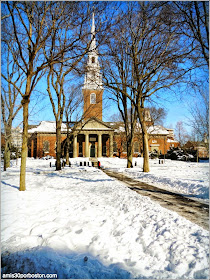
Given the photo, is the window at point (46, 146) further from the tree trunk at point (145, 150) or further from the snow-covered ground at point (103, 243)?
the snow-covered ground at point (103, 243)

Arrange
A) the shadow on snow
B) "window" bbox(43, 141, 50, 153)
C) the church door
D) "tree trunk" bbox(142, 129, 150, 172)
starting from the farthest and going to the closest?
the church door
"window" bbox(43, 141, 50, 153)
"tree trunk" bbox(142, 129, 150, 172)
the shadow on snow

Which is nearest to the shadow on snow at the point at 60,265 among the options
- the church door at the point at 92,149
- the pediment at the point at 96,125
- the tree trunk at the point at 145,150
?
the tree trunk at the point at 145,150

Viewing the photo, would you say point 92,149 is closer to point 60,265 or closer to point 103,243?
point 103,243

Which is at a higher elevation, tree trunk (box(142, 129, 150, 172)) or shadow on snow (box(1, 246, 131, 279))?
tree trunk (box(142, 129, 150, 172))

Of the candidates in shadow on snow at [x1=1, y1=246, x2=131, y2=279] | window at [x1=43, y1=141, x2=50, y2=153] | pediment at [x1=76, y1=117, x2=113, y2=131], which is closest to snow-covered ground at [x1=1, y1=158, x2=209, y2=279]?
shadow on snow at [x1=1, y1=246, x2=131, y2=279]

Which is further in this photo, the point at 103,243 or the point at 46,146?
the point at 46,146

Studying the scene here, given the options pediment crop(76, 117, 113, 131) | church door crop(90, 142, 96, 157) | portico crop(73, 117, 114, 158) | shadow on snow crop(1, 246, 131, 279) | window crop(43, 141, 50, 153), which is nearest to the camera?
shadow on snow crop(1, 246, 131, 279)

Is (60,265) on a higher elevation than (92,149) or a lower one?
lower

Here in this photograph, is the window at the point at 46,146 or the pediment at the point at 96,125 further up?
the pediment at the point at 96,125

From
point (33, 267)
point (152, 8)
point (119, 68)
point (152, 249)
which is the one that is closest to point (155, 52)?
point (119, 68)

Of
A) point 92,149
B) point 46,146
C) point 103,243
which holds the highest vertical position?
point 46,146

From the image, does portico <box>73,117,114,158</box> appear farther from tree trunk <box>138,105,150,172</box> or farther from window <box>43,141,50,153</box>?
tree trunk <box>138,105,150,172</box>

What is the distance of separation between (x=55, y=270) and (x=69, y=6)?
784 centimetres

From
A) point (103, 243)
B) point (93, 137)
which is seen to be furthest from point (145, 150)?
point (93, 137)
